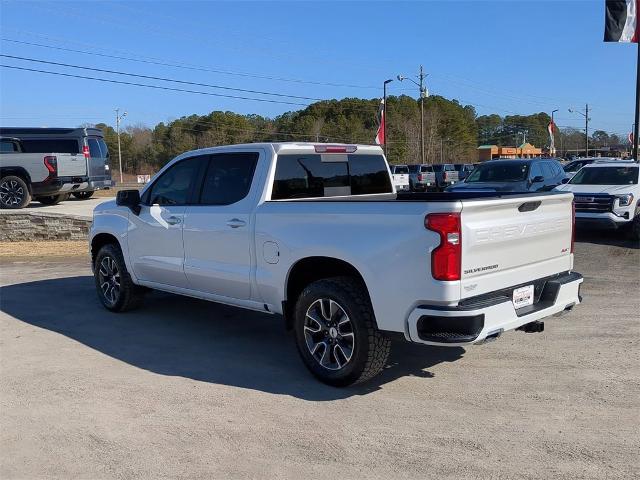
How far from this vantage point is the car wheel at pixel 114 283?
7.20 meters

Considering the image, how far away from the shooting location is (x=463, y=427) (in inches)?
161

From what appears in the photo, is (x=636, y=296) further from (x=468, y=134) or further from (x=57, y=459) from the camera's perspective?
(x=468, y=134)

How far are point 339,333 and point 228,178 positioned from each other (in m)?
1.99

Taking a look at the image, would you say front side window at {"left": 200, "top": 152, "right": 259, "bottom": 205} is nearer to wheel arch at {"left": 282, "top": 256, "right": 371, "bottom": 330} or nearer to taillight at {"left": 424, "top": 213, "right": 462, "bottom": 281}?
wheel arch at {"left": 282, "top": 256, "right": 371, "bottom": 330}

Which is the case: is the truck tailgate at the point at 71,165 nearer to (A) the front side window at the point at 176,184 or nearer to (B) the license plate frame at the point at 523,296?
(A) the front side window at the point at 176,184

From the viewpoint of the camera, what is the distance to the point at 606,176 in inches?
543

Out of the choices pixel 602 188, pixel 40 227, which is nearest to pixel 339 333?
pixel 602 188

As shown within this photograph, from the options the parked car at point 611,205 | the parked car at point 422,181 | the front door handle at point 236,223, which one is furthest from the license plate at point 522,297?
the parked car at point 422,181

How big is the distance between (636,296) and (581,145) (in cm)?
14374

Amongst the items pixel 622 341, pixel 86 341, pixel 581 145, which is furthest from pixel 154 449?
pixel 581 145

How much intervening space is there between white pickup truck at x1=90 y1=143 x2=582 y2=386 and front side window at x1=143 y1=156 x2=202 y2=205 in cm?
2

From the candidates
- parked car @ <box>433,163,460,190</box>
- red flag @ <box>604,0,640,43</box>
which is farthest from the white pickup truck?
parked car @ <box>433,163,460,190</box>

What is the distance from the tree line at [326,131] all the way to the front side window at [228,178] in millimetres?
64488

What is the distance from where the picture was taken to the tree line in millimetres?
74938
